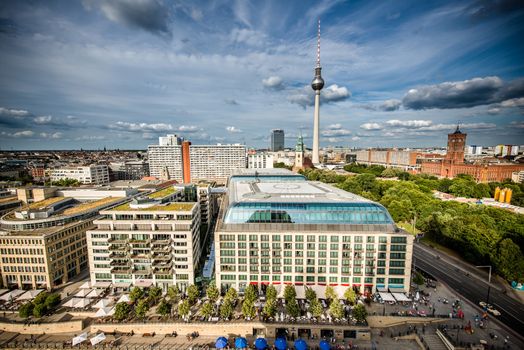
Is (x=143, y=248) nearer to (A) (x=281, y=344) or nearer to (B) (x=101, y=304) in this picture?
(B) (x=101, y=304)

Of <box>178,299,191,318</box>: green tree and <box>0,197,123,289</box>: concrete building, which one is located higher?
<box>0,197,123,289</box>: concrete building

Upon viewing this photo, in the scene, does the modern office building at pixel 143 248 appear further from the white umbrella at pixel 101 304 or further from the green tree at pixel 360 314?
the green tree at pixel 360 314

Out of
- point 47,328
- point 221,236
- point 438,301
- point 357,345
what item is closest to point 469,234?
point 438,301

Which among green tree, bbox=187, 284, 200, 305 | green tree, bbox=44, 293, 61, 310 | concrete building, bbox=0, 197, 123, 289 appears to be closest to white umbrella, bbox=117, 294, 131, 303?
green tree, bbox=44, 293, 61, 310

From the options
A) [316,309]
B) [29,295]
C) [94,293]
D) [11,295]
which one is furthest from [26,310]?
[316,309]

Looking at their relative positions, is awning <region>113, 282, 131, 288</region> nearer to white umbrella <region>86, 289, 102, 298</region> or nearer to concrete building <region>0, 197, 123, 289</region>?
white umbrella <region>86, 289, 102, 298</region>

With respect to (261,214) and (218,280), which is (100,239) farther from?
(261,214)

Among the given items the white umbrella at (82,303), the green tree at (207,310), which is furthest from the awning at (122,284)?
the green tree at (207,310)
